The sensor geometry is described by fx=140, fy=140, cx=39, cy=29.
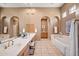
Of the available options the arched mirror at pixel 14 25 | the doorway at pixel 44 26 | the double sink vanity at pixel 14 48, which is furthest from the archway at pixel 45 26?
the arched mirror at pixel 14 25

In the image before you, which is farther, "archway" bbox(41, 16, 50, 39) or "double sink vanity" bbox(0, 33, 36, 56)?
"archway" bbox(41, 16, 50, 39)

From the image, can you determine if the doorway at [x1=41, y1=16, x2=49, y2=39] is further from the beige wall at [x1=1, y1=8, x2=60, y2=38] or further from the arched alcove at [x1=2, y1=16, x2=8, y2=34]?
the arched alcove at [x1=2, y1=16, x2=8, y2=34]

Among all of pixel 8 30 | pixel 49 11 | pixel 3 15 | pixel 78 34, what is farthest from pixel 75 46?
pixel 3 15

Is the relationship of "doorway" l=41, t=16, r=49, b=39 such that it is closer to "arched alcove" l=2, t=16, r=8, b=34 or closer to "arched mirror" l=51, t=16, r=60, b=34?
"arched mirror" l=51, t=16, r=60, b=34

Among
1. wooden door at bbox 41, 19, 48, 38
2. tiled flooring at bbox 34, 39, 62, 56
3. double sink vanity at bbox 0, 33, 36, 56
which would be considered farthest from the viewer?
wooden door at bbox 41, 19, 48, 38

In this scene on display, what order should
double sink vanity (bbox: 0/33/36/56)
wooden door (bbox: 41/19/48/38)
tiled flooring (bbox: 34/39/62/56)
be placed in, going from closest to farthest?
double sink vanity (bbox: 0/33/36/56) < tiled flooring (bbox: 34/39/62/56) < wooden door (bbox: 41/19/48/38)

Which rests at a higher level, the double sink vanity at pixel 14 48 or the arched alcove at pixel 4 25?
the arched alcove at pixel 4 25

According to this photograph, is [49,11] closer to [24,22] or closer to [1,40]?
[24,22]

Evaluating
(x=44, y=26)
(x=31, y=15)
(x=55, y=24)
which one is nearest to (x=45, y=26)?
(x=44, y=26)

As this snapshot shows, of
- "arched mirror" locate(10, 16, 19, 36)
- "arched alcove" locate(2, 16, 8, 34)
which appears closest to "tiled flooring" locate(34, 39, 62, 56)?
"arched mirror" locate(10, 16, 19, 36)

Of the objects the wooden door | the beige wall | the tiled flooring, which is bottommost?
the tiled flooring

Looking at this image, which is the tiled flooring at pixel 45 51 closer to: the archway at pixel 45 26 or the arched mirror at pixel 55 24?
the archway at pixel 45 26

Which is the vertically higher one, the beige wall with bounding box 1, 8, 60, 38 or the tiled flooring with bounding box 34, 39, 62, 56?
the beige wall with bounding box 1, 8, 60, 38

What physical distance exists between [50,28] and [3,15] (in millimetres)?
767
